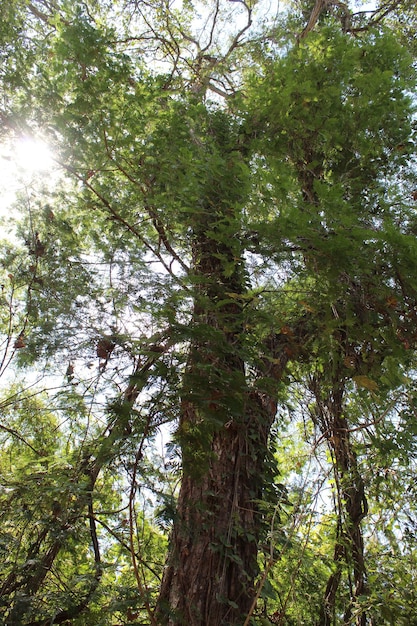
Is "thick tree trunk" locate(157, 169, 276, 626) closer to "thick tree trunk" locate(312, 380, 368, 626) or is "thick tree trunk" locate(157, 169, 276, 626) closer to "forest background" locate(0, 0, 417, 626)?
"forest background" locate(0, 0, 417, 626)

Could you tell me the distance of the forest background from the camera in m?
2.34

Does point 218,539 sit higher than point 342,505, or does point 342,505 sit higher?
point 342,505

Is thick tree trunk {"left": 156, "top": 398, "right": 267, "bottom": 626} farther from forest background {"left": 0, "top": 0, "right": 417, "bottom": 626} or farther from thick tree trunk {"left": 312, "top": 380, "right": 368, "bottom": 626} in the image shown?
thick tree trunk {"left": 312, "top": 380, "right": 368, "bottom": 626}

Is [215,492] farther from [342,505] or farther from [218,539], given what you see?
[342,505]

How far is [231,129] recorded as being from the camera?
493 cm

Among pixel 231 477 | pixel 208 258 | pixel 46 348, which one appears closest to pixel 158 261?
pixel 208 258

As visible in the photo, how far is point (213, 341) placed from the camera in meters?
2.49

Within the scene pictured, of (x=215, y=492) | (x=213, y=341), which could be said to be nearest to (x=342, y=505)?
(x=215, y=492)

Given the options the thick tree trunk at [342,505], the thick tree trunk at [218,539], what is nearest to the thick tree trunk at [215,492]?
the thick tree trunk at [218,539]

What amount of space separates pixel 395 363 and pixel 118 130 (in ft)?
10.0

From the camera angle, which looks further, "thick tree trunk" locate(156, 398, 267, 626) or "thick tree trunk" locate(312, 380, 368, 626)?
"thick tree trunk" locate(312, 380, 368, 626)

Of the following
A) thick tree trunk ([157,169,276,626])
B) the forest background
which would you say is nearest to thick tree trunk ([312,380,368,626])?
the forest background

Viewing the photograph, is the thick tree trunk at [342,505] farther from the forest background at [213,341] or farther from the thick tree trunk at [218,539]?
the thick tree trunk at [218,539]

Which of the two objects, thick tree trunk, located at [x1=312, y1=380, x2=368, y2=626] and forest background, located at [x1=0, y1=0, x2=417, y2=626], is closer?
forest background, located at [x1=0, y1=0, x2=417, y2=626]
